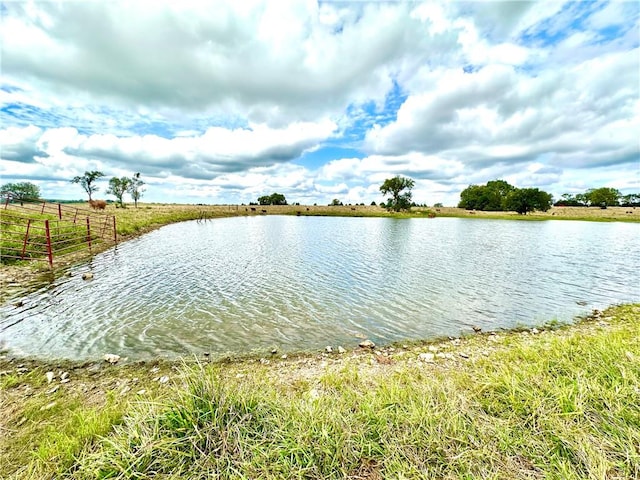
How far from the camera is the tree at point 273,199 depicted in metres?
152

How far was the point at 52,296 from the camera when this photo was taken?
35.6 feet

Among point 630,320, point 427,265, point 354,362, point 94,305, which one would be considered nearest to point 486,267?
point 427,265

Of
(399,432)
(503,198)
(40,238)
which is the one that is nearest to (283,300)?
(399,432)

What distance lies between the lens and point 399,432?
3.67 meters

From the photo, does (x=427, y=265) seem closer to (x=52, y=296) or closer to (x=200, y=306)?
(x=200, y=306)

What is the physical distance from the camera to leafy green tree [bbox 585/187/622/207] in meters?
134

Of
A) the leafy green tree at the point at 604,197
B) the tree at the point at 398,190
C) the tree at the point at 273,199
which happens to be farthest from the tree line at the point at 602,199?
the tree at the point at 273,199

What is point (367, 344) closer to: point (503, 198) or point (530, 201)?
point (530, 201)

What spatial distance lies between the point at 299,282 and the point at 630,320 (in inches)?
527

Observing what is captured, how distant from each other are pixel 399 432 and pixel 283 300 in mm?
8497

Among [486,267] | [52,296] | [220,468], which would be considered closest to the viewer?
[220,468]

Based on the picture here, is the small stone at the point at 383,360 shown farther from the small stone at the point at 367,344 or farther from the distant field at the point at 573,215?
the distant field at the point at 573,215

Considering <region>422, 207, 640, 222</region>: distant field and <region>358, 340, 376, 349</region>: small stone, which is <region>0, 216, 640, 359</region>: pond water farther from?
<region>422, 207, 640, 222</region>: distant field

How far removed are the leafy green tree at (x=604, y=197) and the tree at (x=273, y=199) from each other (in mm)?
167299
